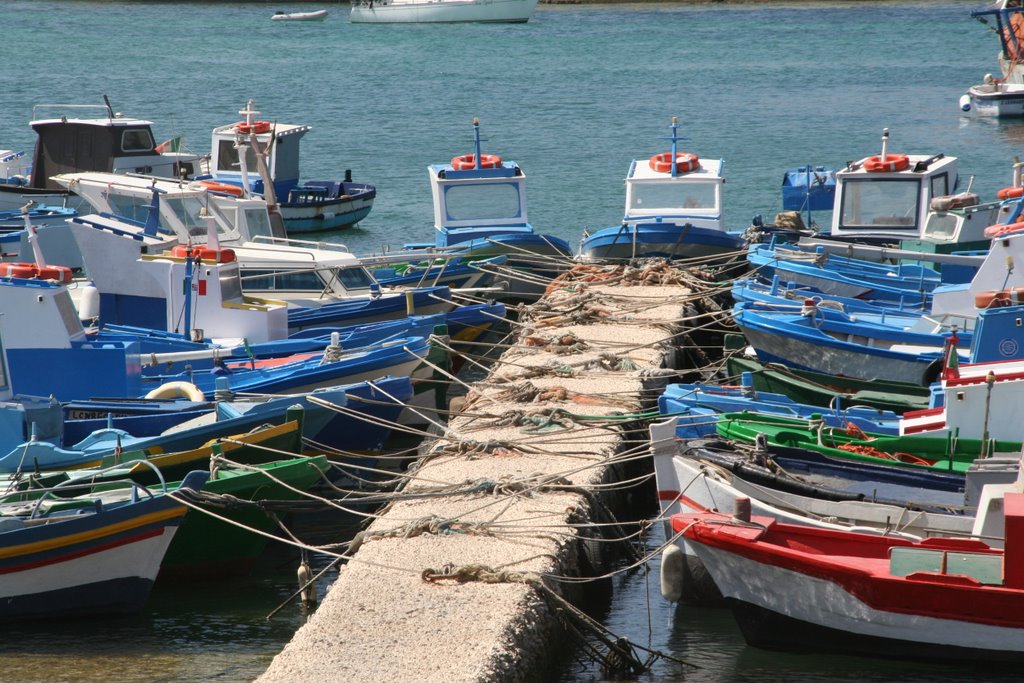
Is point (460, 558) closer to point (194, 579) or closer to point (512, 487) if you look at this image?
point (512, 487)

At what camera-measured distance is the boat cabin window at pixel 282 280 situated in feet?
55.8

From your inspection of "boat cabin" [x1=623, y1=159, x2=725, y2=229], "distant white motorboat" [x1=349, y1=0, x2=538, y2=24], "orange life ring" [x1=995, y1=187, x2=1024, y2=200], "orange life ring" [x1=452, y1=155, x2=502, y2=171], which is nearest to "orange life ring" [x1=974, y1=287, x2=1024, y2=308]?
"orange life ring" [x1=995, y1=187, x2=1024, y2=200]

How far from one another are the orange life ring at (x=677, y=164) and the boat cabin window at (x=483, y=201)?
2078 millimetres

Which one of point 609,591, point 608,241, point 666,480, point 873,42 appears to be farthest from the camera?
point 873,42

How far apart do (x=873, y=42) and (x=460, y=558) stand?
66.6 m

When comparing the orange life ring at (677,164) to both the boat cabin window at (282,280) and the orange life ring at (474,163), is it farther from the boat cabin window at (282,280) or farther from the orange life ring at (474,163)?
the boat cabin window at (282,280)

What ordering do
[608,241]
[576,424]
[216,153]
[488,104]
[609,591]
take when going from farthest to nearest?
[488,104], [216,153], [608,241], [576,424], [609,591]

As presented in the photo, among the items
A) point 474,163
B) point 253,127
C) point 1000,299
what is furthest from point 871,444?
point 253,127

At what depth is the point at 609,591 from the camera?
1107 centimetres

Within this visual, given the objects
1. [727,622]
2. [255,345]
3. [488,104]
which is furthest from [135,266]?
[488,104]

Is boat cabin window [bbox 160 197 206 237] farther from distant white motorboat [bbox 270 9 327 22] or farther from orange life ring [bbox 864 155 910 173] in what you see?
distant white motorboat [bbox 270 9 327 22]

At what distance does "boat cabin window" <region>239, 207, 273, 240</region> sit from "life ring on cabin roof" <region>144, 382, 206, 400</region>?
5432mm

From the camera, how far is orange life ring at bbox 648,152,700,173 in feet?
69.9

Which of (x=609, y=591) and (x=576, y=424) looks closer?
(x=609, y=591)
